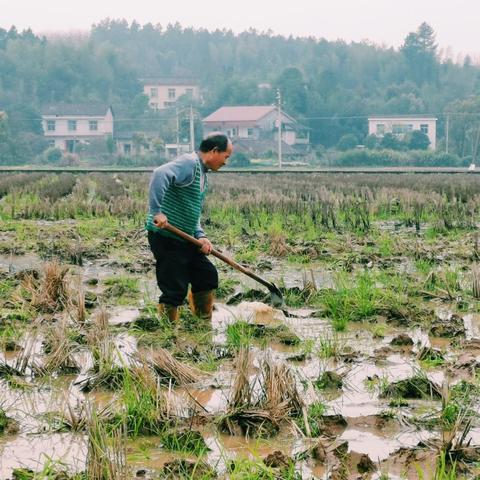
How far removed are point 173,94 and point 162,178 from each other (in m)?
95.2

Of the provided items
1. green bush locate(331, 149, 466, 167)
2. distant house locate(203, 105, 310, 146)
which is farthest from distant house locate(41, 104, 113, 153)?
green bush locate(331, 149, 466, 167)

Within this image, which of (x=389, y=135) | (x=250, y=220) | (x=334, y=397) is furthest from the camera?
(x=389, y=135)

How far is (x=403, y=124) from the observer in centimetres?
7250

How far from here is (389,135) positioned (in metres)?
63.9

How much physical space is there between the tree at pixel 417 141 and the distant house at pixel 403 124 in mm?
5473

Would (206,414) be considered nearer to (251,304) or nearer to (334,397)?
(334,397)

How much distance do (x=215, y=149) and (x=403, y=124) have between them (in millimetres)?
68454

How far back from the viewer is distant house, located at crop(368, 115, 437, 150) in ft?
233

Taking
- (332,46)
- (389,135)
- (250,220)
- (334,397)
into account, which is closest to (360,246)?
(250,220)

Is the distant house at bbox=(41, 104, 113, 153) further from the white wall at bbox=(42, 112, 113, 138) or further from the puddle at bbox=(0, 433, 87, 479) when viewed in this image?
the puddle at bbox=(0, 433, 87, 479)

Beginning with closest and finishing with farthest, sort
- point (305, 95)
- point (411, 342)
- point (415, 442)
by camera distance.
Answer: point (415, 442) < point (411, 342) < point (305, 95)

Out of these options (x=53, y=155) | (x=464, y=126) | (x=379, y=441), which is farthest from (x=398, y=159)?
(x=379, y=441)

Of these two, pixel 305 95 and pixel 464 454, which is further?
pixel 305 95

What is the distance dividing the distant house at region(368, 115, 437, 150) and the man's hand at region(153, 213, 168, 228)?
65.9 m
